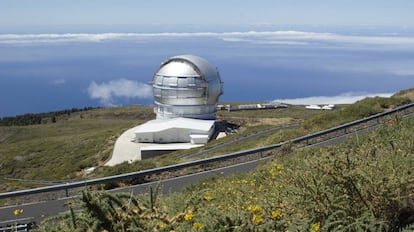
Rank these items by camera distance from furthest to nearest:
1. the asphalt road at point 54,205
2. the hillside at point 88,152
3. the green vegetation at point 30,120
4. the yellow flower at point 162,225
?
the green vegetation at point 30,120
the hillside at point 88,152
the asphalt road at point 54,205
the yellow flower at point 162,225

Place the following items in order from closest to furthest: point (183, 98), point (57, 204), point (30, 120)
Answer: point (57, 204)
point (183, 98)
point (30, 120)

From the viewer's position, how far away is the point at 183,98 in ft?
136

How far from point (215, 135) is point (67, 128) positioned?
39222 mm

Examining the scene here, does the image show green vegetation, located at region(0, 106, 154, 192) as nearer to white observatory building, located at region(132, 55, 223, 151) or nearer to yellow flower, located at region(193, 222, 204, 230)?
white observatory building, located at region(132, 55, 223, 151)

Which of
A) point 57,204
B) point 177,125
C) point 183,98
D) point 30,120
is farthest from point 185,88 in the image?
point 30,120

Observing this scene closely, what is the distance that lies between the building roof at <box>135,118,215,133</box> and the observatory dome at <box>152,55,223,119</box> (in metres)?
1.39

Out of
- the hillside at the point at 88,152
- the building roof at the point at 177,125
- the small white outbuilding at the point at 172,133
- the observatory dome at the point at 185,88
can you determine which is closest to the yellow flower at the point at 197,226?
the hillside at the point at 88,152

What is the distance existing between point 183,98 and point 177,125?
3344 millimetres

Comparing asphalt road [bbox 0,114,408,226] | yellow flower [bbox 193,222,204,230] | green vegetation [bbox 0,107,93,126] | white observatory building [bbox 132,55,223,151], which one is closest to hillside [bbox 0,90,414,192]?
white observatory building [bbox 132,55,223,151]

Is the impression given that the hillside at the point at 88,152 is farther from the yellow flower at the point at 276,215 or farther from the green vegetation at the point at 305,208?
the yellow flower at the point at 276,215

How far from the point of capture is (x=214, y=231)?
14.6 feet

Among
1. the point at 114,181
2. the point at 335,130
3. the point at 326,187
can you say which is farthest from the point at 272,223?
the point at 335,130

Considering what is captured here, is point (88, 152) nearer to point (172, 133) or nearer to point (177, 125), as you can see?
point (172, 133)

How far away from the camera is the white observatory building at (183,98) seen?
38625 mm
